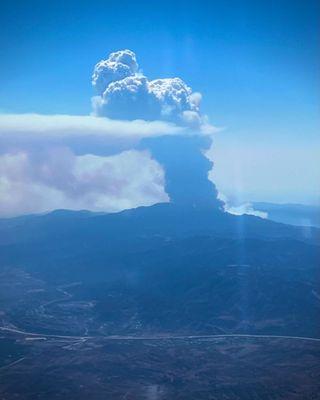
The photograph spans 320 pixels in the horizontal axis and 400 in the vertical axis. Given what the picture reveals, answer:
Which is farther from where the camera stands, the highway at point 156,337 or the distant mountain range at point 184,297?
the distant mountain range at point 184,297

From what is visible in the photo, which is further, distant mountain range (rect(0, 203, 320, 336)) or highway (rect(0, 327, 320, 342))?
distant mountain range (rect(0, 203, 320, 336))

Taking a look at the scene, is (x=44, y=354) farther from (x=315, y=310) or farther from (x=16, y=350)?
(x=315, y=310)

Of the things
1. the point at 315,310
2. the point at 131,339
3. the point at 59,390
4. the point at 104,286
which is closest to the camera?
the point at 59,390

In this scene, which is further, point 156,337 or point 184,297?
point 184,297

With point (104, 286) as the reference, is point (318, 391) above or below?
below

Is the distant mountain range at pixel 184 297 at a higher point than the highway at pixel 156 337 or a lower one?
higher

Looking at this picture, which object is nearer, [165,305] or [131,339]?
[131,339]

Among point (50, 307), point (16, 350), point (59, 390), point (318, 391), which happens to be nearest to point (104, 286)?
point (50, 307)

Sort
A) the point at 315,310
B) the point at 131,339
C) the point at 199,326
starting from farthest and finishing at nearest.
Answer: the point at 315,310
the point at 199,326
the point at 131,339

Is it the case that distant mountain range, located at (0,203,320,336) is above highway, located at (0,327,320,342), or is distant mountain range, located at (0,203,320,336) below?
above

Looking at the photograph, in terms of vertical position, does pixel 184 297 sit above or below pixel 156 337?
above
